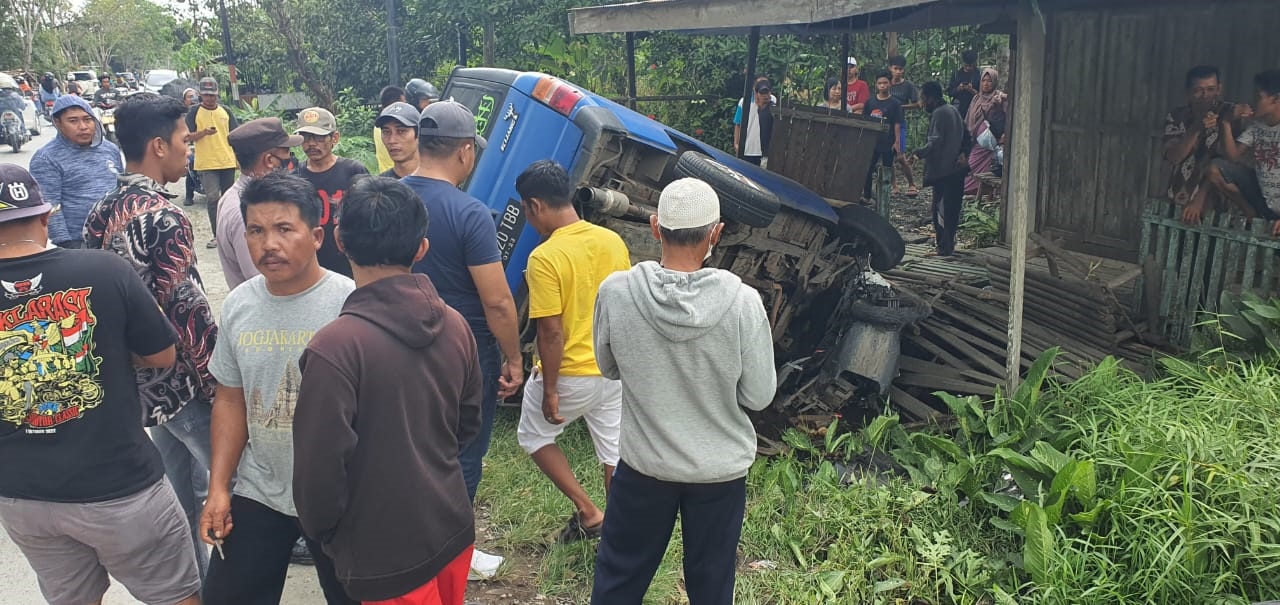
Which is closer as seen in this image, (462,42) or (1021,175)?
(1021,175)

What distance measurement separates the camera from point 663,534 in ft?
9.54

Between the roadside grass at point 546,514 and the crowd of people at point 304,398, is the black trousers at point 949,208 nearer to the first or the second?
the roadside grass at point 546,514

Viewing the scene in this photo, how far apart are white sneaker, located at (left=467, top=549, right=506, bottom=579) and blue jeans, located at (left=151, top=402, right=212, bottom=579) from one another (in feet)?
3.53

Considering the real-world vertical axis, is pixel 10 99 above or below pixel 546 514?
above

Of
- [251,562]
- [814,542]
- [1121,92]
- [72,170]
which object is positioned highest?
[72,170]

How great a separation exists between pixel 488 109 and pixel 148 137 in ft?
7.76

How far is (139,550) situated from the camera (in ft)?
8.80

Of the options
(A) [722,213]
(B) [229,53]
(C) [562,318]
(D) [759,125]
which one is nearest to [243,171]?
(C) [562,318]

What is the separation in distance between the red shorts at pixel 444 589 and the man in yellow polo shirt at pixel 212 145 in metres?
8.25

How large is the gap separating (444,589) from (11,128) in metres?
25.0

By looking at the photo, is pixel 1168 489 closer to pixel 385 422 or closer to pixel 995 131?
pixel 385 422

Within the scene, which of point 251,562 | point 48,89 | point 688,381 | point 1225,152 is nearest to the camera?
point 251,562

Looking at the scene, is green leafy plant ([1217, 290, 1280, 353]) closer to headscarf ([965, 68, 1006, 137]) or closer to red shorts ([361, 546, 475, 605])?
red shorts ([361, 546, 475, 605])

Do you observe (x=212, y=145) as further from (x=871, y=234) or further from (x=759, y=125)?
(x=871, y=234)
